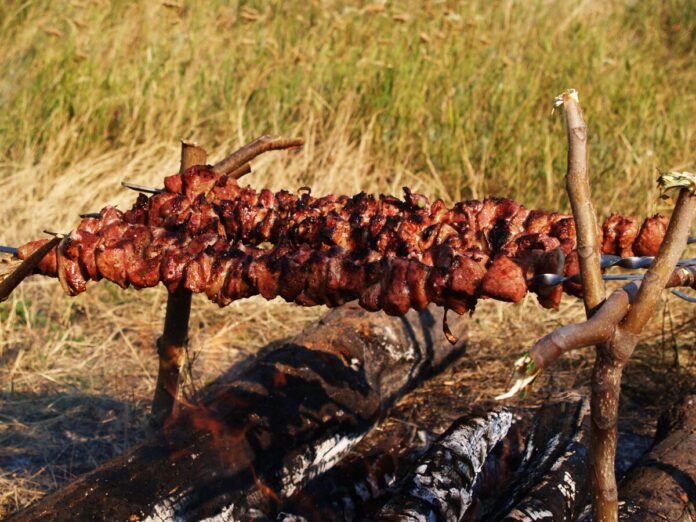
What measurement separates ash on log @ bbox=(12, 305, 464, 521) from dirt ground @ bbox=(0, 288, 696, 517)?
1.73ft

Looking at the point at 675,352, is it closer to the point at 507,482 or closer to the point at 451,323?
the point at 451,323

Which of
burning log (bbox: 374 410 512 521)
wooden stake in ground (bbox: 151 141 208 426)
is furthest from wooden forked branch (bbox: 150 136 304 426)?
burning log (bbox: 374 410 512 521)

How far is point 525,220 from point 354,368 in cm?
144

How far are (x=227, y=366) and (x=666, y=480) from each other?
261 centimetres

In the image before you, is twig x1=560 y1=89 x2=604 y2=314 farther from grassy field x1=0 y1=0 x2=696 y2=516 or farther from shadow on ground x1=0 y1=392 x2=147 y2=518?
grassy field x1=0 y1=0 x2=696 y2=516

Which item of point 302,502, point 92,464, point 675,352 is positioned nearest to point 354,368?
point 302,502

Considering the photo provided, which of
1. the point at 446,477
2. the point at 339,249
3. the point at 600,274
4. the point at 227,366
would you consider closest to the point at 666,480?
the point at 446,477

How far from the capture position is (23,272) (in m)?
1.99

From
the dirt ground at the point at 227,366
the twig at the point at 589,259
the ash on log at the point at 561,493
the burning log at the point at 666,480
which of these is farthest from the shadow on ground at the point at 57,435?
the twig at the point at 589,259

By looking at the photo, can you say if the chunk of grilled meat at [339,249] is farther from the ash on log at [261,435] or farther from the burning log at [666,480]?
the burning log at [666,480]

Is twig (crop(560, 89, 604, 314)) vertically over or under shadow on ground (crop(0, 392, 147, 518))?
over

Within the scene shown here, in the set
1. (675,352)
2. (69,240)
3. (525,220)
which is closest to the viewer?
(525,220)

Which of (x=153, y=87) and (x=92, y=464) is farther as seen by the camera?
(x=153, y=87)

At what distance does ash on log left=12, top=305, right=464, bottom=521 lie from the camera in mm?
2256
